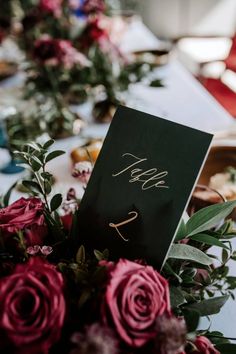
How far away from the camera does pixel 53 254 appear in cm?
50

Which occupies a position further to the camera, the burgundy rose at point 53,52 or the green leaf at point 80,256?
the burgundy rose at point 53,52

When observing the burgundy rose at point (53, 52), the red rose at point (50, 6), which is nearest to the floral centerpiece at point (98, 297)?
the burgundy rose at point (53, 52)

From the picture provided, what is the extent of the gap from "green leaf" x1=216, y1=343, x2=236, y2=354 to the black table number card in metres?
0.12

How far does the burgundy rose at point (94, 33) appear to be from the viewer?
4.69ft

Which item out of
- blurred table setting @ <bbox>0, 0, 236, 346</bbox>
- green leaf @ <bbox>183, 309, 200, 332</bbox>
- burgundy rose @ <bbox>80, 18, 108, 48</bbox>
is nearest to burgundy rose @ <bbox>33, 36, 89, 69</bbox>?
blurred table setting @ <bbox>0, 0, 236, 346</bbox>

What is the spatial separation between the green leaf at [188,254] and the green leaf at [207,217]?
1.0 inches

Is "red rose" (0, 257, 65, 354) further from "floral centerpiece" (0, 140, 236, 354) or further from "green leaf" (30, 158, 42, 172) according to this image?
"green leaf" (30, 158, 42, 172)

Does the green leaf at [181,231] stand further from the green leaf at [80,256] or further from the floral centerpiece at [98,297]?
the green leaf at [80,256]

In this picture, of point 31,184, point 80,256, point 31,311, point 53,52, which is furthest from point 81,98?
point 31,311

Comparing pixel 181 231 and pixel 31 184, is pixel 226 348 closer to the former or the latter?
pixel 181 231

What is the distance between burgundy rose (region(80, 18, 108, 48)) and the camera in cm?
143

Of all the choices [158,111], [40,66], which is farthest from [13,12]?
[158,111]

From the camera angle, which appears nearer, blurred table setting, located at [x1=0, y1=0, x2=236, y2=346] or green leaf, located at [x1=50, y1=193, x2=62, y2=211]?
green leaf, located at [x1=50, y1=193, x2=62, y2=211]

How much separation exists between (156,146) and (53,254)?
0.59 feet
